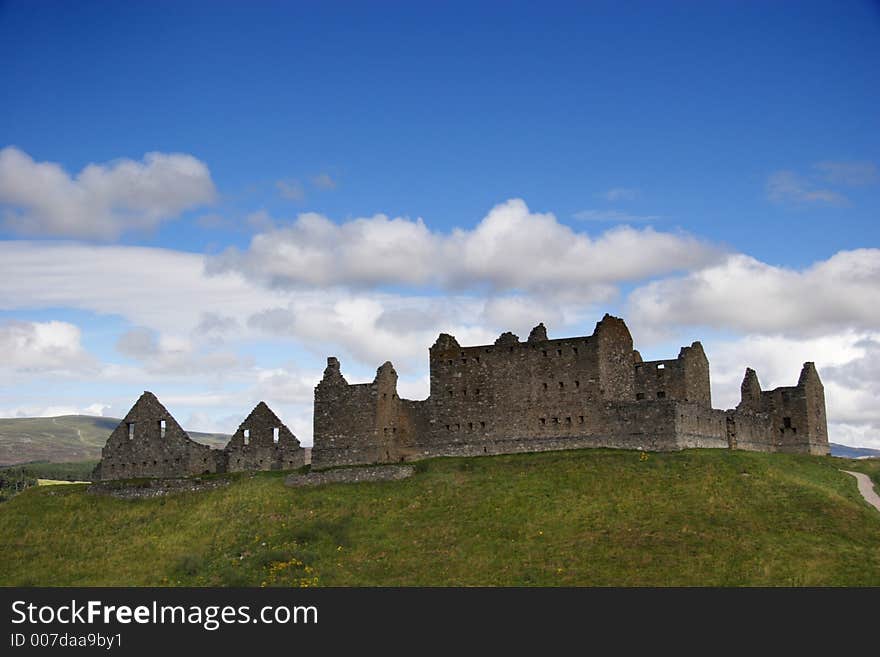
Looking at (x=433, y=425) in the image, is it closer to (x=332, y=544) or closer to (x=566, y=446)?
(x=566, y=446)

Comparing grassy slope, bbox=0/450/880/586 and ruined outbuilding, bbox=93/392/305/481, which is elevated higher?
ruined outbuilding, bbox=93/392/305/481

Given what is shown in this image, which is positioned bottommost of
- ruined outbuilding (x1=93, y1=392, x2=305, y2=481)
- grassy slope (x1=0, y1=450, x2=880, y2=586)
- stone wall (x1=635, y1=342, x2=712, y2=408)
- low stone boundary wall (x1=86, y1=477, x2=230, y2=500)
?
grassy slope (x1=0, y1=450, x2=880, y2=586)

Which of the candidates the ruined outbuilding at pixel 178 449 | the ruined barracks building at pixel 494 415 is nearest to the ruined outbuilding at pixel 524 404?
the ruined barracks building at pixel 494 415

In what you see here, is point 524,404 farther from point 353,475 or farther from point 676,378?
point 353,475

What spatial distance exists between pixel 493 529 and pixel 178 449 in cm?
3307

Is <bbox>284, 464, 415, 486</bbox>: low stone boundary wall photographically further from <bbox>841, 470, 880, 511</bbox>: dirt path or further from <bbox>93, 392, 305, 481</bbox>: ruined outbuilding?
<bbox>841, 470, 880, 511</bbox>: dirt path

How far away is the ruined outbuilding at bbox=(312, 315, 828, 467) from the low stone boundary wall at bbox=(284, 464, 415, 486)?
5.81m

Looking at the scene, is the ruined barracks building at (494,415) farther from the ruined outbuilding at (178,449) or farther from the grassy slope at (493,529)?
the grassy slope at (493,529)

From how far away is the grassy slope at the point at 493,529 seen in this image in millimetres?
Answer: 51969

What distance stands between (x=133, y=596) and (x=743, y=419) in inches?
1918

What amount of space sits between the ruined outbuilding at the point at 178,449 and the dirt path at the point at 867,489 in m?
38.9

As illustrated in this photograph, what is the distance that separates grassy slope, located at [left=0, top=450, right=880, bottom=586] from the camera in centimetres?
5197

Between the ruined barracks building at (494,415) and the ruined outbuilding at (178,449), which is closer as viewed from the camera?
the ruined barracks building at (494,415)

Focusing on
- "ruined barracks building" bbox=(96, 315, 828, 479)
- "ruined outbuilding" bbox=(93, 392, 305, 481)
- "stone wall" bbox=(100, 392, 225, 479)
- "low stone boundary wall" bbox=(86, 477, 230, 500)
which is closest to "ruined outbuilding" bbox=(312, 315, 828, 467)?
"ruined barracks building" bbox=(96, 315, 828, 479)
